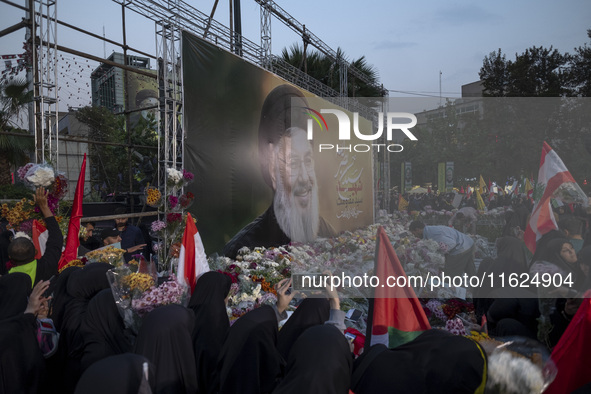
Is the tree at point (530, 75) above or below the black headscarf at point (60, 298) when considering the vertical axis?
above

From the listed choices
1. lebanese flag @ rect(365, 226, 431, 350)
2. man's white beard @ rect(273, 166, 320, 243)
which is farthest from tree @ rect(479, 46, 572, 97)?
lebanese flag @ rect(365, 226, 431, 350)

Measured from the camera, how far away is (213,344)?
8.75 feet

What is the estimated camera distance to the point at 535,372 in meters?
1.27

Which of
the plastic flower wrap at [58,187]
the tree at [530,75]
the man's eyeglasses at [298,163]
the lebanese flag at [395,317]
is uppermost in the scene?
the tree at [530,75]

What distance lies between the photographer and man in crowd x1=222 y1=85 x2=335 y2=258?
716 cm

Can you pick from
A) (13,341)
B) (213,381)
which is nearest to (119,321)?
(13,341)

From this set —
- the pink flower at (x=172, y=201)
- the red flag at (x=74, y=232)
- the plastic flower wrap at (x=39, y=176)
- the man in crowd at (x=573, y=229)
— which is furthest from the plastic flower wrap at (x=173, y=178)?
the man in crowd at (x=573, y=229)

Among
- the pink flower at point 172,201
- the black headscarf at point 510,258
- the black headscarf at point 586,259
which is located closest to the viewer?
the black headscarf at point 586,259

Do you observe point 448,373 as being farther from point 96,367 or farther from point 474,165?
point 474,165

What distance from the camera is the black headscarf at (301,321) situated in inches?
103

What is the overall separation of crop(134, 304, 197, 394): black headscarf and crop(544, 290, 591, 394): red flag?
1662mm

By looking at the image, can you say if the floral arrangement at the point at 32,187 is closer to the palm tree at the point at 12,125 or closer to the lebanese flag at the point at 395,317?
the lebanese flag at the point at 395,317

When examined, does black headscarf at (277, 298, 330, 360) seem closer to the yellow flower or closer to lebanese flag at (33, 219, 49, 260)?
the yellow flower

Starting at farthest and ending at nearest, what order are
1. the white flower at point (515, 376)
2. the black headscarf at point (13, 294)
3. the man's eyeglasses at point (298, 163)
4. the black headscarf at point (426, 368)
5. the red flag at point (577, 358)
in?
the man's eyeglasses at point (298, 163) < the black headscarf at point (13, 294) < the red flag at point (577, 358) < the black headscarf at point (426, 368) < the white flower at point (515, 376)
